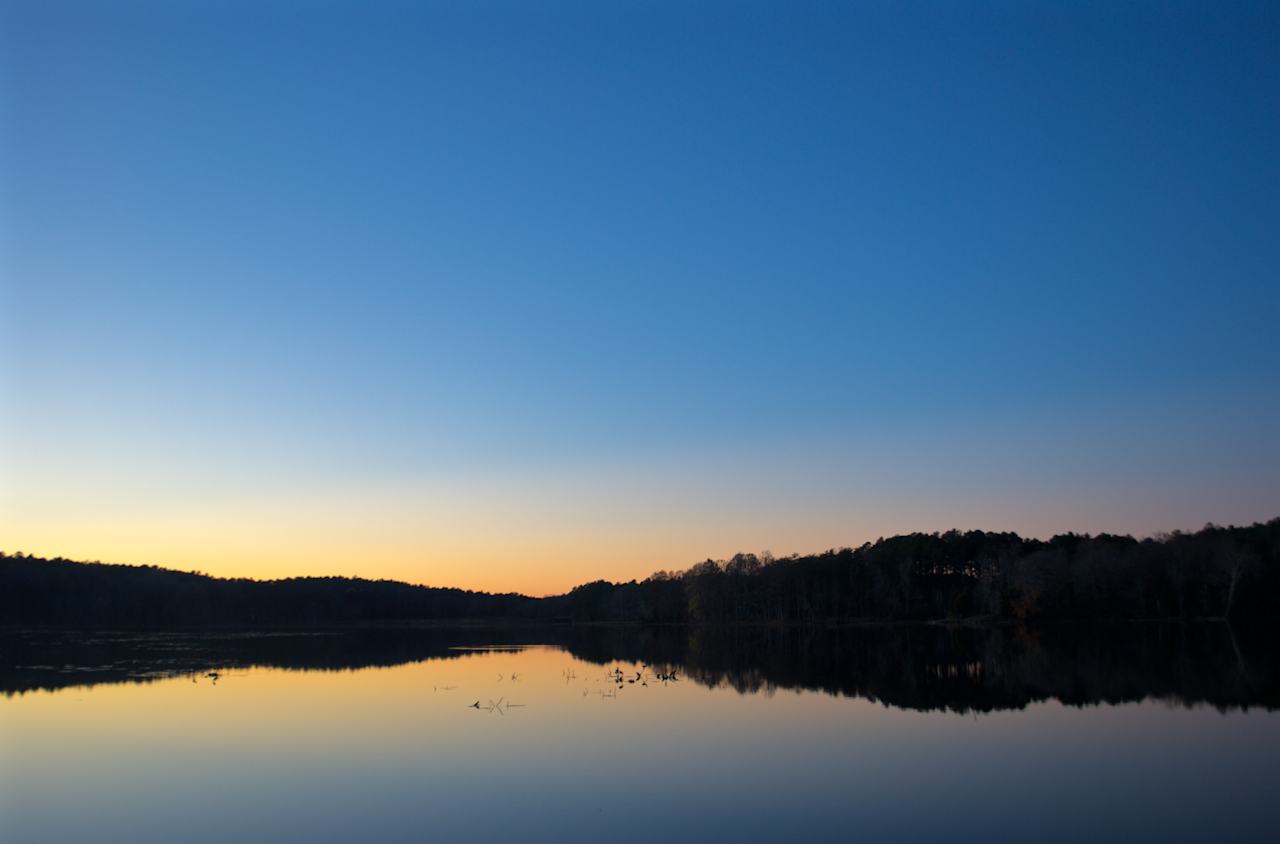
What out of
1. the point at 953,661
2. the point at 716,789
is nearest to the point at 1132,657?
the point at 953,661

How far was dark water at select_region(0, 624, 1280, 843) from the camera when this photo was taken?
40.2 feet

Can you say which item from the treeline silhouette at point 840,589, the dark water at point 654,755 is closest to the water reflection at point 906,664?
the dark water at point 654,755

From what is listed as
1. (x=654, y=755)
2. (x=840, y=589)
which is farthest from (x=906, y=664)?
(x=840, y=589)

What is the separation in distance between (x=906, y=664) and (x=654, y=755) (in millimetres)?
23450

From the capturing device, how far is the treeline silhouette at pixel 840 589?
3142 inches

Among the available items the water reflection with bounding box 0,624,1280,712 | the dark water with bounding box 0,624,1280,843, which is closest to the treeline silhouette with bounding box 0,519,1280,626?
the water reflection with bounding box 0,624,1280,712

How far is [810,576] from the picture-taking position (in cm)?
10538

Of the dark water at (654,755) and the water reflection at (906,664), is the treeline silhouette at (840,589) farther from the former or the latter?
the dark water at (654,755)

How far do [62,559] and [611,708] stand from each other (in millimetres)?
134884

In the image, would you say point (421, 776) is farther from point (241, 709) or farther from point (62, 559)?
point (62, 559)

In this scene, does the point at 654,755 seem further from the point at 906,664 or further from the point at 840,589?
the point at 840,589

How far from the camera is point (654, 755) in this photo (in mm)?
17344

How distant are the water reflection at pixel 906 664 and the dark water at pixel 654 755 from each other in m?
0.35

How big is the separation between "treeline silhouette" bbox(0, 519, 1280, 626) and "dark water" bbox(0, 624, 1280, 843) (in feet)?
173
